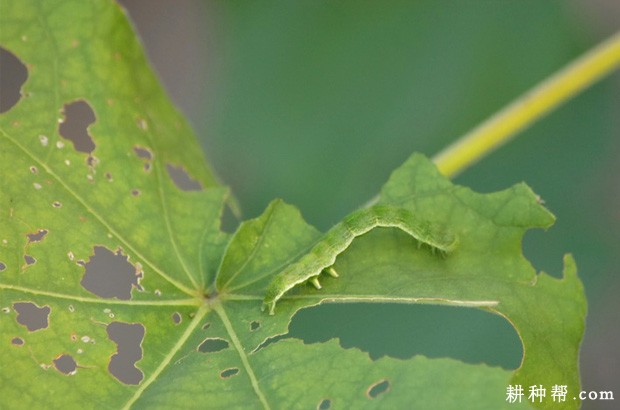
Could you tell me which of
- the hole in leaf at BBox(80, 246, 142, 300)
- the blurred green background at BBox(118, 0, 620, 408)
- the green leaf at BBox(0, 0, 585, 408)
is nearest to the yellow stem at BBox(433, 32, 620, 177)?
the green leaf at BBox(0, 0, 585, 408)

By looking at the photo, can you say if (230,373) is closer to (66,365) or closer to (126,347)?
(66,365)

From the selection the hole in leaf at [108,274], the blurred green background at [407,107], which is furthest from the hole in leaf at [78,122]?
the blurred green background at [407,107]

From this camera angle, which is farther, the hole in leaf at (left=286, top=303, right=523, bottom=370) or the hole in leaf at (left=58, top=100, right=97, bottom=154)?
the hole in leaf at (left=58, top=100, right=97, bottom=154)

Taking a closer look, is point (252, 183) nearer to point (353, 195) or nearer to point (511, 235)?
point (353, 195)

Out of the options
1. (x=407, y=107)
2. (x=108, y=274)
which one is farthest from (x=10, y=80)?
(x=407, y=107)

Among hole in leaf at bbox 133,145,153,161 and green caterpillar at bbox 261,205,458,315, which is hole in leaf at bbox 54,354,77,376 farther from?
hole in leaf at bbox 133,145,153,161

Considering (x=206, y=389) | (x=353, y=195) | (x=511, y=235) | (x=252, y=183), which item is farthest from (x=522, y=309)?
(x=252, y=183)
